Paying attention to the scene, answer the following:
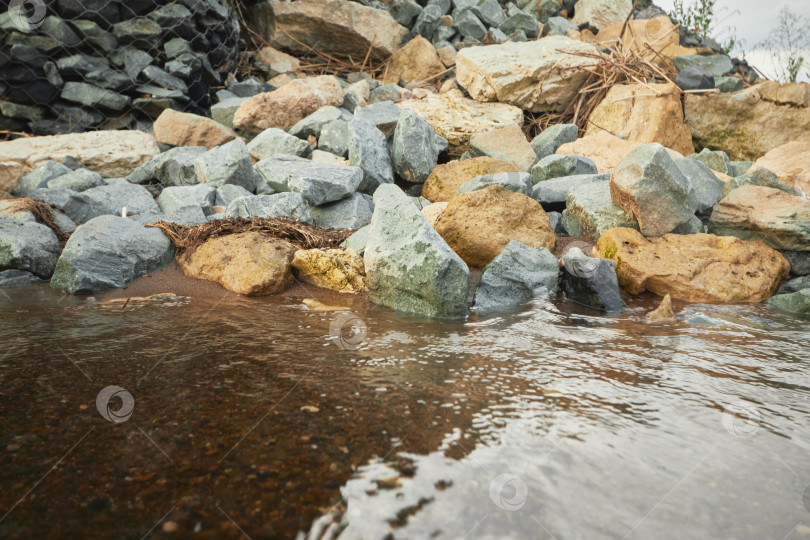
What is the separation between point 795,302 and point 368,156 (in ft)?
11.9

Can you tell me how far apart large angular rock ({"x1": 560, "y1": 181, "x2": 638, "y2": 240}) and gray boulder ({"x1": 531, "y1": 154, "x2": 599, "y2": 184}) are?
0.60 m

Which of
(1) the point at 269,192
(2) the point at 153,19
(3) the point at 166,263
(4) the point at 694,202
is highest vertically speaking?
(2) the point at 153,19

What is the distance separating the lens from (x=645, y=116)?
21.8ft

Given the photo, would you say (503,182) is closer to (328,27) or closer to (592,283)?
(592,283)

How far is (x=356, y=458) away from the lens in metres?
1.39

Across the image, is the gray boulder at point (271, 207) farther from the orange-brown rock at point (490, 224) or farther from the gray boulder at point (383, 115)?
the gray boulder at point (383, 115)

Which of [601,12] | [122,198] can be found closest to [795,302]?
[122,198]

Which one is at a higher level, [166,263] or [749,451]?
[749,451]

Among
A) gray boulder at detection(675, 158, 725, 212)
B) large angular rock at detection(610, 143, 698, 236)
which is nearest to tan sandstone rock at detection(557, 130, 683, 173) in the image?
gray boulder at detection(675, 158, 725, 212)

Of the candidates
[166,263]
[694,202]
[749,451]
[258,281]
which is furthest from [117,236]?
[694,202]

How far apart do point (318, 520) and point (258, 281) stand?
2.41 meters

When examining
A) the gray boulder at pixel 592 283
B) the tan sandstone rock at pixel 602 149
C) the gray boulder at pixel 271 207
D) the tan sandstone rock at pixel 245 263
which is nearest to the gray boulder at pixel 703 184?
the tan sandstone rock at pixel 602 149

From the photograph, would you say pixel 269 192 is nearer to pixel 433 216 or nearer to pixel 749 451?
pixel 433 216

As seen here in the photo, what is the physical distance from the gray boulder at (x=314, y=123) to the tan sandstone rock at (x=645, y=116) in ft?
11.2
